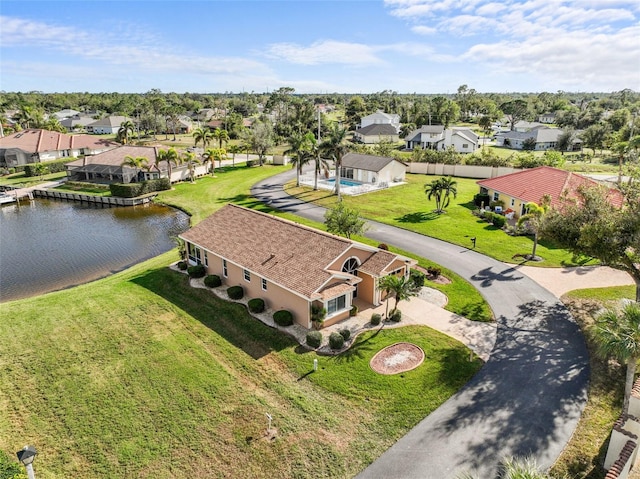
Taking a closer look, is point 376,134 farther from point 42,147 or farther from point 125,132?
point 42,147

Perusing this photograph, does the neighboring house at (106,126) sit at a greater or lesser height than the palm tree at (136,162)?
greater

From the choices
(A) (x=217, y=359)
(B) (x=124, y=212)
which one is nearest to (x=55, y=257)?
(B) (x=124, y=212)

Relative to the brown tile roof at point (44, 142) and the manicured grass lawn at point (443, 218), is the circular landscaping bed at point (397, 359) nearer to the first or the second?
the manicured grass lawn at point (443, 218)

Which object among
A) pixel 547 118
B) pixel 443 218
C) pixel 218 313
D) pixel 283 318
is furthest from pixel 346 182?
pixel 547 118

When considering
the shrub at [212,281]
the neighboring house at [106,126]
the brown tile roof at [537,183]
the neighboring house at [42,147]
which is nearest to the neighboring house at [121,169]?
the neighboring house at [42,147]

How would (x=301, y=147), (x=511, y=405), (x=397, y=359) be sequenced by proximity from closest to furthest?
(x=511, y=405)
(x=397, y=359)
(x=301, y=147)

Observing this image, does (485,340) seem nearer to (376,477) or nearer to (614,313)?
(614,313)

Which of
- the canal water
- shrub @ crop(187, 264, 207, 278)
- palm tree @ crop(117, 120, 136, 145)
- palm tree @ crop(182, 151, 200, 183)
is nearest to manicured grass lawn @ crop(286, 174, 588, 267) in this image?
palm tree @ crop(182, 151, 200, 183)
